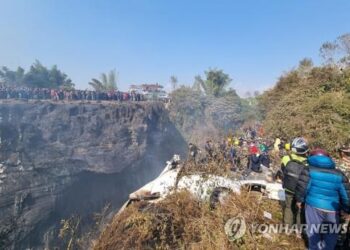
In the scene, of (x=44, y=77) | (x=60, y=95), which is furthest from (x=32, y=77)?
(x=60, y=95)

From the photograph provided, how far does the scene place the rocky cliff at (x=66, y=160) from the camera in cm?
2050

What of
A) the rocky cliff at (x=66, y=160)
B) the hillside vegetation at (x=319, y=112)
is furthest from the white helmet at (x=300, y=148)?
the rocky cliff at (x=66, y=160)

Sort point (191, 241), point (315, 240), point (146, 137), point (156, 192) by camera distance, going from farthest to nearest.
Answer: point (146, 137) < point (156, 192) < point (191, 241) < point (315, 240)

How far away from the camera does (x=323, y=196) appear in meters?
3.07

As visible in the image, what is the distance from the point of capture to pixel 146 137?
109 feet

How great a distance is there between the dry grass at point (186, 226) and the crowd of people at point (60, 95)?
2361 centimetres

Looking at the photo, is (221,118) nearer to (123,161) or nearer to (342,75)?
(123,161)

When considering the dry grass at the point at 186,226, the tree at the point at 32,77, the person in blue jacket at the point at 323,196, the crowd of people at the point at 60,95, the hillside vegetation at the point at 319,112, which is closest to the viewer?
the person in blue jacket at the point at 323,196

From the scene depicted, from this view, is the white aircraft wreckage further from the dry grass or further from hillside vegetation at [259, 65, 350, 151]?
hillside vegetation at [259, 65, 350, 151]

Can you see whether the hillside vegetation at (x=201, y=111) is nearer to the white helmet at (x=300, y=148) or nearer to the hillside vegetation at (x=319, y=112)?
the hillside vegetation at (x=319, y=112)

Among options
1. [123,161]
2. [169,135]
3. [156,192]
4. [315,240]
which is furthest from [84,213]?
[315,240]

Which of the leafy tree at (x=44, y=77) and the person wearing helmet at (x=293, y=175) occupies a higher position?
the leafy tree at (x=44, y=77)

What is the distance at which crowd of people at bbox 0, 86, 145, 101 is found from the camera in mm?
23484

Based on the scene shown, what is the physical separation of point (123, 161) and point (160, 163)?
709 centimetres
